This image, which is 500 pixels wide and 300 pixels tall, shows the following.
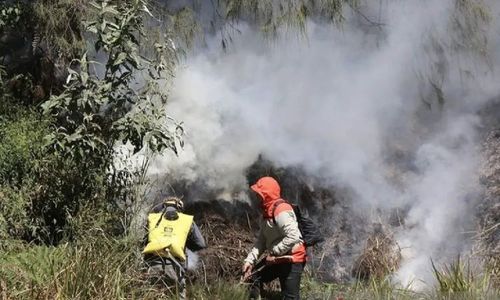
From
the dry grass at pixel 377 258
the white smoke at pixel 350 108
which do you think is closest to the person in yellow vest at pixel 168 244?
the dry grass at pixel 377 258

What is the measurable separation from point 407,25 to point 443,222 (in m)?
2.61

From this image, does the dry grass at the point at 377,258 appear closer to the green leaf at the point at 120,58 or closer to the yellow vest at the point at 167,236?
the yellow vest at the point at 167,236

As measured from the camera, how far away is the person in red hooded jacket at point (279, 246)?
5.55 metres

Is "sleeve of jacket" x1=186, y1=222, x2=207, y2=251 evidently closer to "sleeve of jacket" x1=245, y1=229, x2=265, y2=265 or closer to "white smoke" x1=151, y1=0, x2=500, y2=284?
"sleeve of jacket" x1=245, y1=229, x2=265, y2=265

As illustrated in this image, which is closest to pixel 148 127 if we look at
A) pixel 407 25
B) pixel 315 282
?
pixel 315 282

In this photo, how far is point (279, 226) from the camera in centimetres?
557

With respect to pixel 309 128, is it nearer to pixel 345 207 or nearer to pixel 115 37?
pixel 345 207

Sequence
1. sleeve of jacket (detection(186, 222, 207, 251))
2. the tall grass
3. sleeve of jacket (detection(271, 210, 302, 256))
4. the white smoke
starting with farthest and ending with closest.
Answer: the white smoke, sleeve of jacket (detection(186, 222, 207, 251)), sleeve of jacket (detection(271, 210, 302, 256)), the tall grass

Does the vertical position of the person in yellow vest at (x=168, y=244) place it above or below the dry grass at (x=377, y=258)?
below

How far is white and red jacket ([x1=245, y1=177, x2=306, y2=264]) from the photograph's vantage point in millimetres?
5535

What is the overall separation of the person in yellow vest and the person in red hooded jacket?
548 millimetres

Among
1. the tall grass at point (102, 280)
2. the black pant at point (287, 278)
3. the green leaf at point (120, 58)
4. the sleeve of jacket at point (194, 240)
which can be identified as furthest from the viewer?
the green leaf at point (120, 58)

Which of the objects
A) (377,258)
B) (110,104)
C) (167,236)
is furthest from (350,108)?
(167,236)

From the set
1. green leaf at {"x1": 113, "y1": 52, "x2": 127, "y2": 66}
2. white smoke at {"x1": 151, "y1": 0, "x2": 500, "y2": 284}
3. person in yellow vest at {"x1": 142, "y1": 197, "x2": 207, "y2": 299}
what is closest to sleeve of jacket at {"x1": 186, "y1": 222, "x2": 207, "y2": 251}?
person in yellow vest at {"x1": 142, "y1": 197, "x2": 207, "y2": 299}
